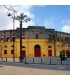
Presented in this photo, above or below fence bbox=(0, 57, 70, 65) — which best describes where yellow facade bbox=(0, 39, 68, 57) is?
above

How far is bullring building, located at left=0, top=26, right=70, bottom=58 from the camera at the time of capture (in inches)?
684

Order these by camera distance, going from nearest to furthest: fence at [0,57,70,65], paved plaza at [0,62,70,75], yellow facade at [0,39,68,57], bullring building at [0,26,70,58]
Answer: paved plaza at [0,62,70,75]
bullring building at [0,26,70,58]
yellow facade at [0,39,68,57]
fence at [0,57,70,65]

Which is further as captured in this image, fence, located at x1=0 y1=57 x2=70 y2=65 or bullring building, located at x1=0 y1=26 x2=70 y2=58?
fence, located at x1=0 y1=57 x2=70 y2=65

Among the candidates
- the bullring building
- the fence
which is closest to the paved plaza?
the bullring building

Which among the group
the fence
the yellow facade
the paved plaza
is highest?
the yellow facade

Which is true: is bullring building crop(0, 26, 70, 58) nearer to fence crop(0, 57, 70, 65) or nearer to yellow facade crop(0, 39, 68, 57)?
yellow facade crop(0, 39, 68, 57)

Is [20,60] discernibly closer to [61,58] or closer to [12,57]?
[12,57]

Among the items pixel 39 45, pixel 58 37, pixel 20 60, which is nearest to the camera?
pixel 58 37

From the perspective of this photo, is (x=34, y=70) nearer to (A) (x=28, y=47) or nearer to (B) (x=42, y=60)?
(B) (x=42, y=60)
